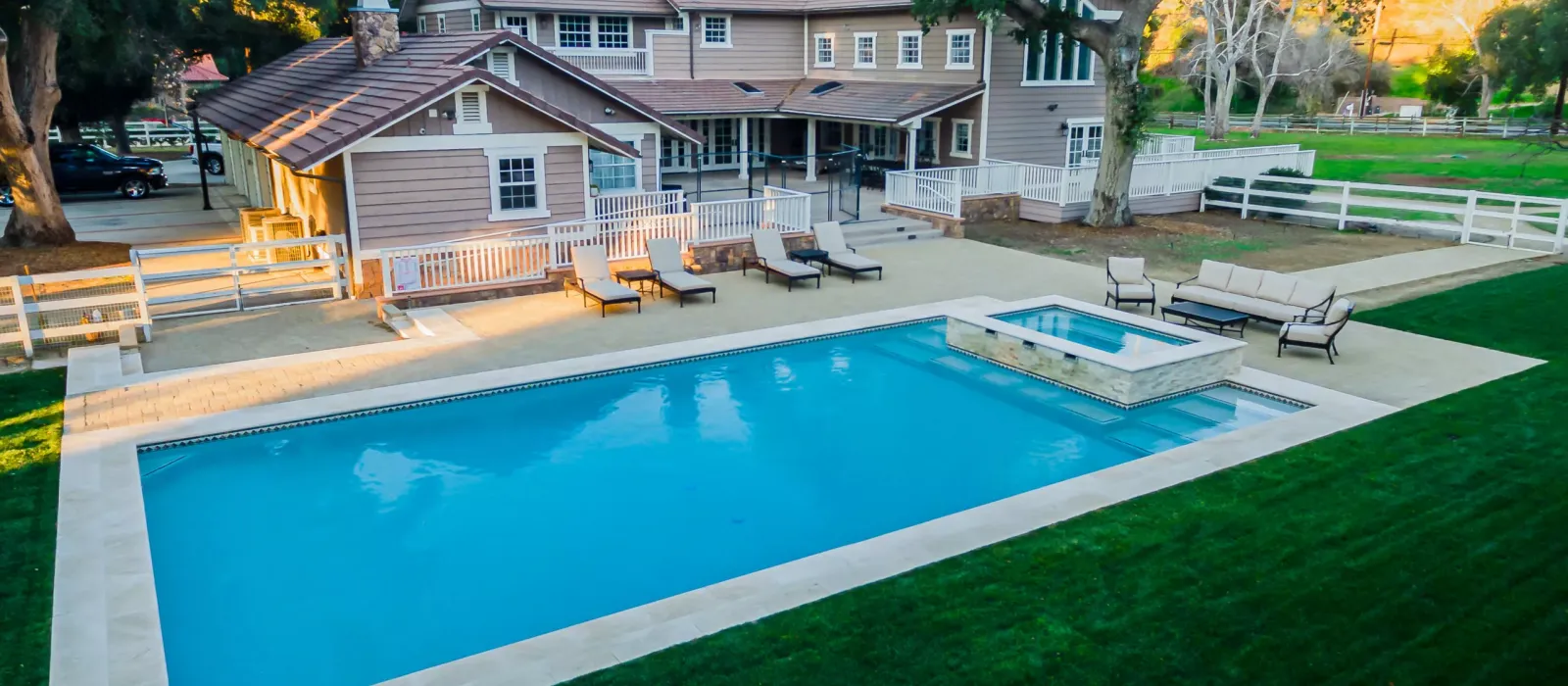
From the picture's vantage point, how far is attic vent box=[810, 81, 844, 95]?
3052 centimetres

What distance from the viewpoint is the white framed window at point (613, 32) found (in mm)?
28547

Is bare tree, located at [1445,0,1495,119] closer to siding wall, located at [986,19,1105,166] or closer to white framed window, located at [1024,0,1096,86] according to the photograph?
white framed window, located at [1024,0,1096,86]

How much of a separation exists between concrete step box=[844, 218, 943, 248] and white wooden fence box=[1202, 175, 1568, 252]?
8640mm

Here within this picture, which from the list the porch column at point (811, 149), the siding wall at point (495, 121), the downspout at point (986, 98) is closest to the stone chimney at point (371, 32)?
the siding wall at point (495, 121)

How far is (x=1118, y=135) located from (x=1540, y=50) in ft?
46.3

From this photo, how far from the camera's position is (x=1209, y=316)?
14180mm

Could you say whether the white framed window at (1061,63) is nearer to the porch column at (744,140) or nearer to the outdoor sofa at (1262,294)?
the porch column at (744,140)

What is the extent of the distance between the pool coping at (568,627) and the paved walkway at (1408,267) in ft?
23.1

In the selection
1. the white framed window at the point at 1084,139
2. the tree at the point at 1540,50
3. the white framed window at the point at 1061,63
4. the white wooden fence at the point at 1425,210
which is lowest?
the white wooden fence at the point at 1425,210

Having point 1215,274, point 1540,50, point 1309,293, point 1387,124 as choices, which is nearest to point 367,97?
point 1215,274

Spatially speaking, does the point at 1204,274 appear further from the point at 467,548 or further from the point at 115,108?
the point at 115,108

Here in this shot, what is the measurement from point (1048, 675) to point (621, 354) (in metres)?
8.25

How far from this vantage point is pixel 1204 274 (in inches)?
614

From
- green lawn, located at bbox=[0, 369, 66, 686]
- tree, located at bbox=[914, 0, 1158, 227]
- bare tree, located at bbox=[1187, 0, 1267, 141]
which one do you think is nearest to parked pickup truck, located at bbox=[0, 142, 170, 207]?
green lawn, located at bbox=[0, 369, 66, 686]
